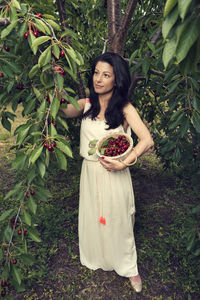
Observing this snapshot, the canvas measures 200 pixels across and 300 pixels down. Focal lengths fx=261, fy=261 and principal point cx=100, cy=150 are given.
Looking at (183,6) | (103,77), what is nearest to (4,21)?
(103,77)

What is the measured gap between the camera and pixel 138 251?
2.93m

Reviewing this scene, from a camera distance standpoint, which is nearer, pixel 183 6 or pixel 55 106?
pixel 183 6

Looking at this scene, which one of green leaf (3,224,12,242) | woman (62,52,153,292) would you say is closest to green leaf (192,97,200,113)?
woman (62,52,153,292)

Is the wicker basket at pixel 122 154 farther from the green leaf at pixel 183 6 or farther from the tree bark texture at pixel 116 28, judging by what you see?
the green leaf at pixel 183 6

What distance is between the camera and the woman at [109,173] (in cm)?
199

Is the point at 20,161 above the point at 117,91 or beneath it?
beneath

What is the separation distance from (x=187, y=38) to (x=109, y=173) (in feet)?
4.78

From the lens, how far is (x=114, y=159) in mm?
1831

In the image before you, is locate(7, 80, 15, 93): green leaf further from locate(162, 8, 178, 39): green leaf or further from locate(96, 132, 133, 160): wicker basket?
locate(162, 8, 178, 39): green leaf

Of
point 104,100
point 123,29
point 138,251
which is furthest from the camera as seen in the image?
point 138,251

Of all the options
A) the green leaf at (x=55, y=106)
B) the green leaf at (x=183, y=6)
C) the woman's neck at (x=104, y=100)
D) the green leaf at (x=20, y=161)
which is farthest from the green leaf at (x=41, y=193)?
the green leaf at (x=183, y=6)

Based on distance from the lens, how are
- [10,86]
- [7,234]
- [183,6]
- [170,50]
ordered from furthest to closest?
[10,86]
[7,234]
[170,50]
[183,6]

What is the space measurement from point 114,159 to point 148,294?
1.45m

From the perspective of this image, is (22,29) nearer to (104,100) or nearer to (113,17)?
(104,100)
